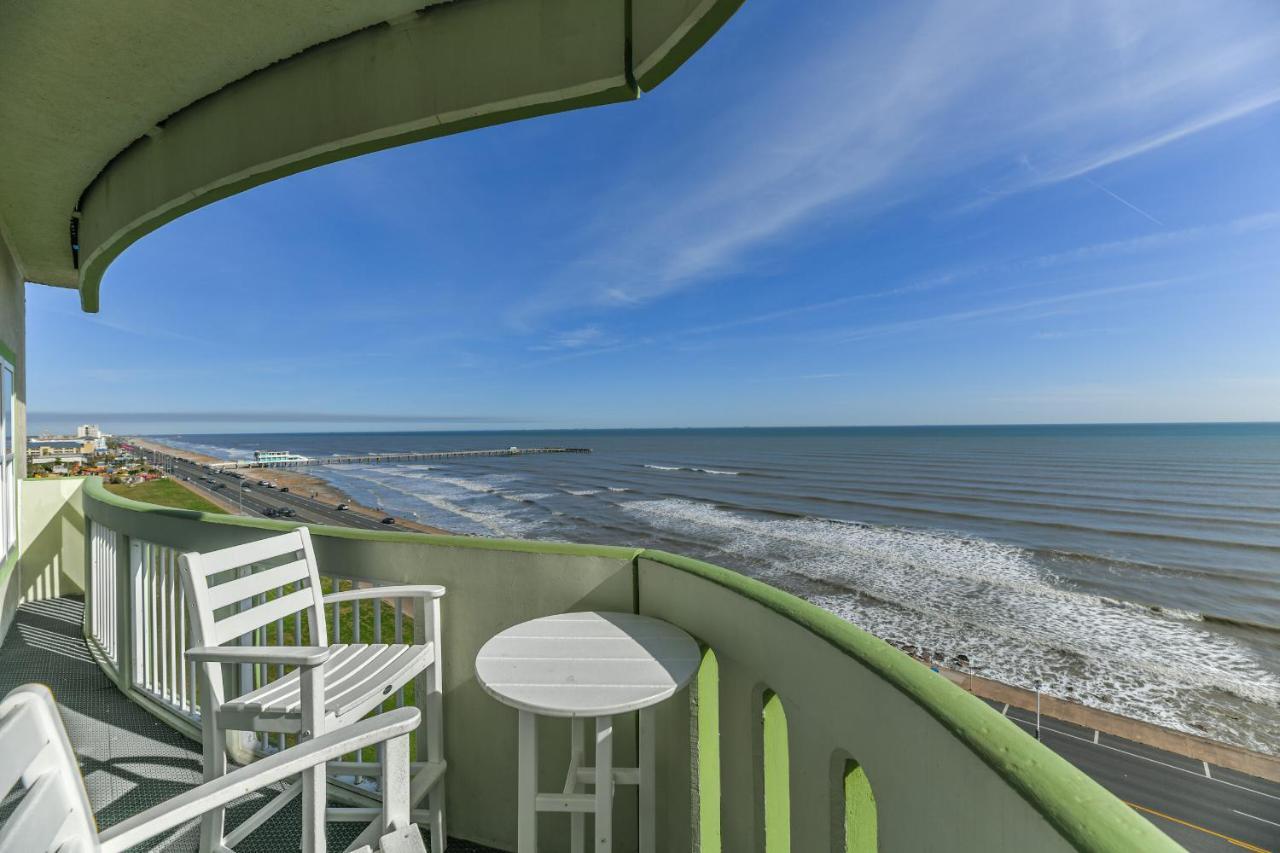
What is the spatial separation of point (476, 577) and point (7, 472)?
4.89 meters

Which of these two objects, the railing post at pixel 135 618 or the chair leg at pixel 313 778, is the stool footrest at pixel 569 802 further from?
the railing post at pixel 135 618

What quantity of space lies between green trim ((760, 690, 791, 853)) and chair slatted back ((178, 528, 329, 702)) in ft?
5.08

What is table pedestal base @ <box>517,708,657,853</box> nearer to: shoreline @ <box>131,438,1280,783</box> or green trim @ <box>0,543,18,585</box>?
green trim @ <box>0,543,18,585</box>

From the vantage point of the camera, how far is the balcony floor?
1.86 m

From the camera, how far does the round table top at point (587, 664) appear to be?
1.23 m

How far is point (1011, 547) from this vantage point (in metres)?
20.4

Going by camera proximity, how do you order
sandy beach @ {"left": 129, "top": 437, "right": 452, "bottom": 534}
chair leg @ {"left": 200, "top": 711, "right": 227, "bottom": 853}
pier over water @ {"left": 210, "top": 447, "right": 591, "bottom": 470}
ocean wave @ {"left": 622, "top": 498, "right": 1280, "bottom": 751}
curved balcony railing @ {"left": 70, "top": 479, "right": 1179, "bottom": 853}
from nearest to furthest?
curved balcony railing @ {"left": 70, "top": 479, "right": 1179, "bottom": 853} < chair leg @ {"left": 200, "top": 711, "right": 227, "bottom": 853} < ocean wave @ {"left": 622, "top": 498, "right": 1280, "bottom": 751} < sandy beach @ {"left": 129, "top": 437, "right": 452, "bottom": 534} < pier over water @ {"left": 210, "top": 447, "right": 591, "bottom": 470}

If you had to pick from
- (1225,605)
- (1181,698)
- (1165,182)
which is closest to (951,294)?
(1165,182)

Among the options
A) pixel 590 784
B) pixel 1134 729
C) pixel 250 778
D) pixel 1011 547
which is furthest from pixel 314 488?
pixel 250 778

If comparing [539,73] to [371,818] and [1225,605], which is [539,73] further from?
[1225,605]

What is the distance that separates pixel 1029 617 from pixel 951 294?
125ft

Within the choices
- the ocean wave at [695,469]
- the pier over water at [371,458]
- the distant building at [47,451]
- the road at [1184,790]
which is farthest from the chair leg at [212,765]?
the pier over water at [371,458]

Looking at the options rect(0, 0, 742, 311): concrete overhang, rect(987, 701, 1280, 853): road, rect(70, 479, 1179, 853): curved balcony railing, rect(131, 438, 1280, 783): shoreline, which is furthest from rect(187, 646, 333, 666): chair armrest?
rect(987, 701, 1280, 853): road

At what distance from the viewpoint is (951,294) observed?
44.3 metres
